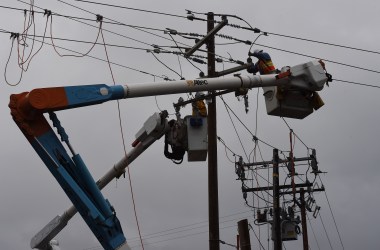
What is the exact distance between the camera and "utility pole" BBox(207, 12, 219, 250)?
525 inches

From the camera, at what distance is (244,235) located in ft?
50.6

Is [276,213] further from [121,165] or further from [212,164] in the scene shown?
[121,165]

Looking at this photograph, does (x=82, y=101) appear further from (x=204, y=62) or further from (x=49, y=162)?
(x=204, y=62)

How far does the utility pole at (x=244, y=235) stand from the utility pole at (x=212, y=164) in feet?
7.15

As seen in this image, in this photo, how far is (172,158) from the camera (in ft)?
34.0

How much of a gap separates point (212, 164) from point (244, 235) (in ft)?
8.26

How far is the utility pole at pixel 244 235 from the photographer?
15344mm

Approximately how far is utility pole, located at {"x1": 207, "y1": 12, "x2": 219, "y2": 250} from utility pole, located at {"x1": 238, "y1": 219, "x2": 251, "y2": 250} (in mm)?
2178

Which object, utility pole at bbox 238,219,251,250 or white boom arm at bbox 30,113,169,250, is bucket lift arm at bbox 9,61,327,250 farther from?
utility pole at bbox 238,219,251,250

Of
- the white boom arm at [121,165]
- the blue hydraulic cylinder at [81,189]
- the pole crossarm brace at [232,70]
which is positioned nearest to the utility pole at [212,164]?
the pole crossarm brace at [232,70]

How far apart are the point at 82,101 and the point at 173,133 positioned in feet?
9.18

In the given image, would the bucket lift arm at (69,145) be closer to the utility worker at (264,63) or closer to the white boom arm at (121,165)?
the white boom arm at (121,165)

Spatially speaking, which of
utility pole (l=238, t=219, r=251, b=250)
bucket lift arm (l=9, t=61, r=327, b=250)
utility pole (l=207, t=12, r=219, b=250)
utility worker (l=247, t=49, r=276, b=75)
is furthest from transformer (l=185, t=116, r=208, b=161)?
utility pole (l=238, t=219, r=251, b=250)

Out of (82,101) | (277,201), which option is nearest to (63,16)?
(82,101)
